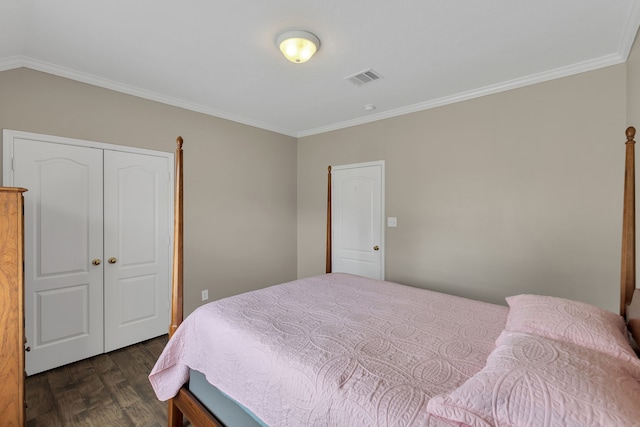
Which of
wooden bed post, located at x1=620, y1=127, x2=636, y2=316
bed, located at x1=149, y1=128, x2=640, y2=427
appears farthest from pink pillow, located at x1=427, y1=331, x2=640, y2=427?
wooden bed post, located at x1=620, y1=127, x2=636, y2=316

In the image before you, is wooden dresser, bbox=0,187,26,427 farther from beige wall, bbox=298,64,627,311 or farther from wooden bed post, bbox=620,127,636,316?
wooden bed post, bbox=620,127,636,316

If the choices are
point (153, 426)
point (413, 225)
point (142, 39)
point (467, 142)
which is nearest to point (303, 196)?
point (413, 225)

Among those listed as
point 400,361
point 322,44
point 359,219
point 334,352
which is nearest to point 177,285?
point 334,352

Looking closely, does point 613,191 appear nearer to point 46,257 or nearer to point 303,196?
point 303,196

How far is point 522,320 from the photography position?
130cm

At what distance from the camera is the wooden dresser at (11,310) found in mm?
1586

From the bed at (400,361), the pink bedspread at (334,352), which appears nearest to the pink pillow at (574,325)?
the bed at (400,361)

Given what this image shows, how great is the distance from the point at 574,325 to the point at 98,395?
2.95 metres

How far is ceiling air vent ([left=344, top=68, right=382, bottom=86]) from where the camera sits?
247 centimetres

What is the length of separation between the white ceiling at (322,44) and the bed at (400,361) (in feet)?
3.39

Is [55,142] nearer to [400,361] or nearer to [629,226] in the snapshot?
[400,361]

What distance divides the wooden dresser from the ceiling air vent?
95.4 inches

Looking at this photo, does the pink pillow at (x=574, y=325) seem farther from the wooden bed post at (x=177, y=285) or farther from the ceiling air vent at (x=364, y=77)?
the ceiling air vent at (x=364, y=77)

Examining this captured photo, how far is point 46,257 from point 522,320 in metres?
3.34
